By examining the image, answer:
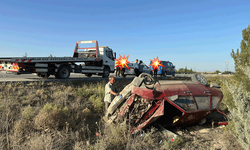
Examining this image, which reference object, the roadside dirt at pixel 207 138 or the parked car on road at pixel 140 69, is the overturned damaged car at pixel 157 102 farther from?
the parked car on road at pixel 140 69

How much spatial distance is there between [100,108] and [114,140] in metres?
2.70

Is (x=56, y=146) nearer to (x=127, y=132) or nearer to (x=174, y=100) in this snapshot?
(x=127, y=132)

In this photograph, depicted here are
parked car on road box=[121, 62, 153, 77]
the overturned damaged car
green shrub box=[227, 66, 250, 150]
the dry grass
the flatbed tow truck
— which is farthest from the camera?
parked car on road box=[121, 62, 153, 77]

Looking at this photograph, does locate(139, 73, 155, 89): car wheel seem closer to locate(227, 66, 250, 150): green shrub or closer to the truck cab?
locate(227, 66, 250, 150): green shrub

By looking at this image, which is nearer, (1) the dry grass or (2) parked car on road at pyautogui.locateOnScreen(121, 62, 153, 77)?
(1) the dry grass

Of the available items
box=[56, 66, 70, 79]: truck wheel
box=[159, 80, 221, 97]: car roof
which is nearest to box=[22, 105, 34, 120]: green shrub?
box=[159, 80, 221, 97]: car roof

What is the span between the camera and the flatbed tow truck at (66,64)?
9.41 metres

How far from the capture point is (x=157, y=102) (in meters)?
4.33

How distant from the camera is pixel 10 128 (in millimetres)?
4824

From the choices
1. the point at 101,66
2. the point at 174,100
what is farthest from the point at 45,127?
the point at 101,66

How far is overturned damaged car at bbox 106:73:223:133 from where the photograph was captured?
4.27m

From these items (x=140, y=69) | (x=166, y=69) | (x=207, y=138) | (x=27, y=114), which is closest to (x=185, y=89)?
(x=207, y=138)

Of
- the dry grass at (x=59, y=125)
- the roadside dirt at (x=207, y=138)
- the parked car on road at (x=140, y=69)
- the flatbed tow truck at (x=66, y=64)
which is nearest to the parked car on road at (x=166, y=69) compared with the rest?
the parked car on road at (x=140, y=69)

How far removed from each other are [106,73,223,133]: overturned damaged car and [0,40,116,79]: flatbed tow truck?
7244 millimetres
